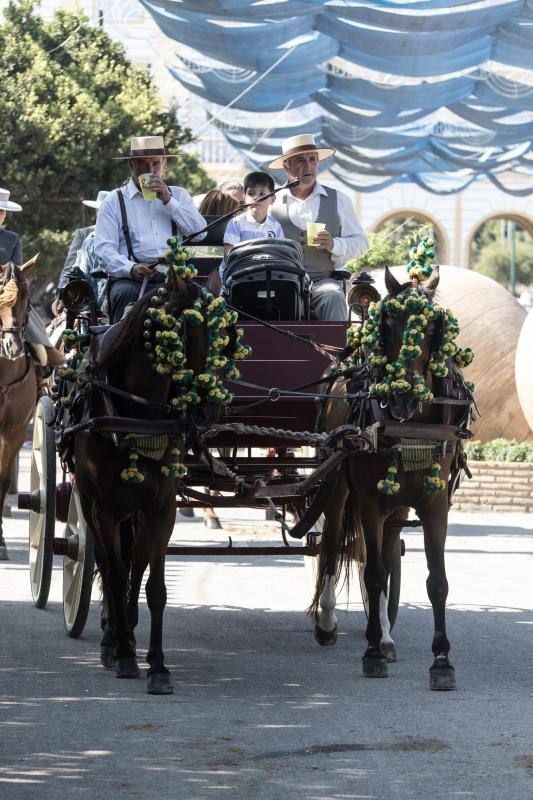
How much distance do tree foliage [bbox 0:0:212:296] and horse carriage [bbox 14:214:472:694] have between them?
2079 cm

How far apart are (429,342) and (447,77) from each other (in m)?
23.1

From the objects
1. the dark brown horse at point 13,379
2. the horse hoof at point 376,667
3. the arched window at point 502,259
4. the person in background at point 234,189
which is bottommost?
the horse hoof at point 376,667

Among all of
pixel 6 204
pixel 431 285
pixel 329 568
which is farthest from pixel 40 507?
pixel 6 204

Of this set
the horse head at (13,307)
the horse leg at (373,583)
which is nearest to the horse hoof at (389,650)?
the horse leg at (373,583)

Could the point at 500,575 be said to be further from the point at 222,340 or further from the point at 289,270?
the point at 222,340

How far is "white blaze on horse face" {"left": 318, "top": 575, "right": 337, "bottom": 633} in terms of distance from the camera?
9.20 meters

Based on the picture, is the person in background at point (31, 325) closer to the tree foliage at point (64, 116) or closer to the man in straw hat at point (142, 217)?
the man in straw hat at point (142, 217)

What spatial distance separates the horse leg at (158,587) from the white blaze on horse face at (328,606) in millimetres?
1657

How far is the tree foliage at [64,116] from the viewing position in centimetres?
2988

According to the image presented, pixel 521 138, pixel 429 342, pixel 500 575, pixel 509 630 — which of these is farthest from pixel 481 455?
pixel 521 138

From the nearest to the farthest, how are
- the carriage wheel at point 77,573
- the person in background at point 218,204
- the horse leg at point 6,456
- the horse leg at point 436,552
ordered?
the horse leg at point 436,552, the carriage wheel at point 77,573, the person in background at point 218,204, the horse leg at point 6,456

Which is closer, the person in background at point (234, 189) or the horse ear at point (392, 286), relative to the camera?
the horse ear at point (392, 286)

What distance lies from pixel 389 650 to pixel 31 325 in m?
5.37

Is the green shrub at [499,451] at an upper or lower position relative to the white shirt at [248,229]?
lower
